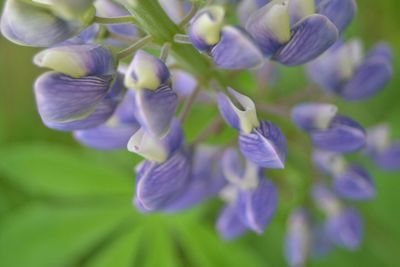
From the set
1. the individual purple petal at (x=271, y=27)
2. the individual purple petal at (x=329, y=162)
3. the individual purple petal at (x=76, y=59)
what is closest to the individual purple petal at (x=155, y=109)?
the individual purple petal at (x=76, y=59)

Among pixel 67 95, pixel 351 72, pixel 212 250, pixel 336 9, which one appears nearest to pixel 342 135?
pixel 351 72

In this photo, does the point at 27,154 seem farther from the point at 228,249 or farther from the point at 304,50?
the point at 304,50

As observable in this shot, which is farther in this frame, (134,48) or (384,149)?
(384,149)

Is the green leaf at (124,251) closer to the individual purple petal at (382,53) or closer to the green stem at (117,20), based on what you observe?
the individual purple petal at (382,53)

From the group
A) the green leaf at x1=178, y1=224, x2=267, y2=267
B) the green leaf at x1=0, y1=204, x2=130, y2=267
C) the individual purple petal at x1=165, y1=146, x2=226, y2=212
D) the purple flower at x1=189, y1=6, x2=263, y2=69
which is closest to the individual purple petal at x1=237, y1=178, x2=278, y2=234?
the individual purple petal at x1=165, y1=146, x2=226, y2=212

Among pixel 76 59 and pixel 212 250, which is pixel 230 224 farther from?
pixel 76 59

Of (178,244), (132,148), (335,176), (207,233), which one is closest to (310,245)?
(335,176)
